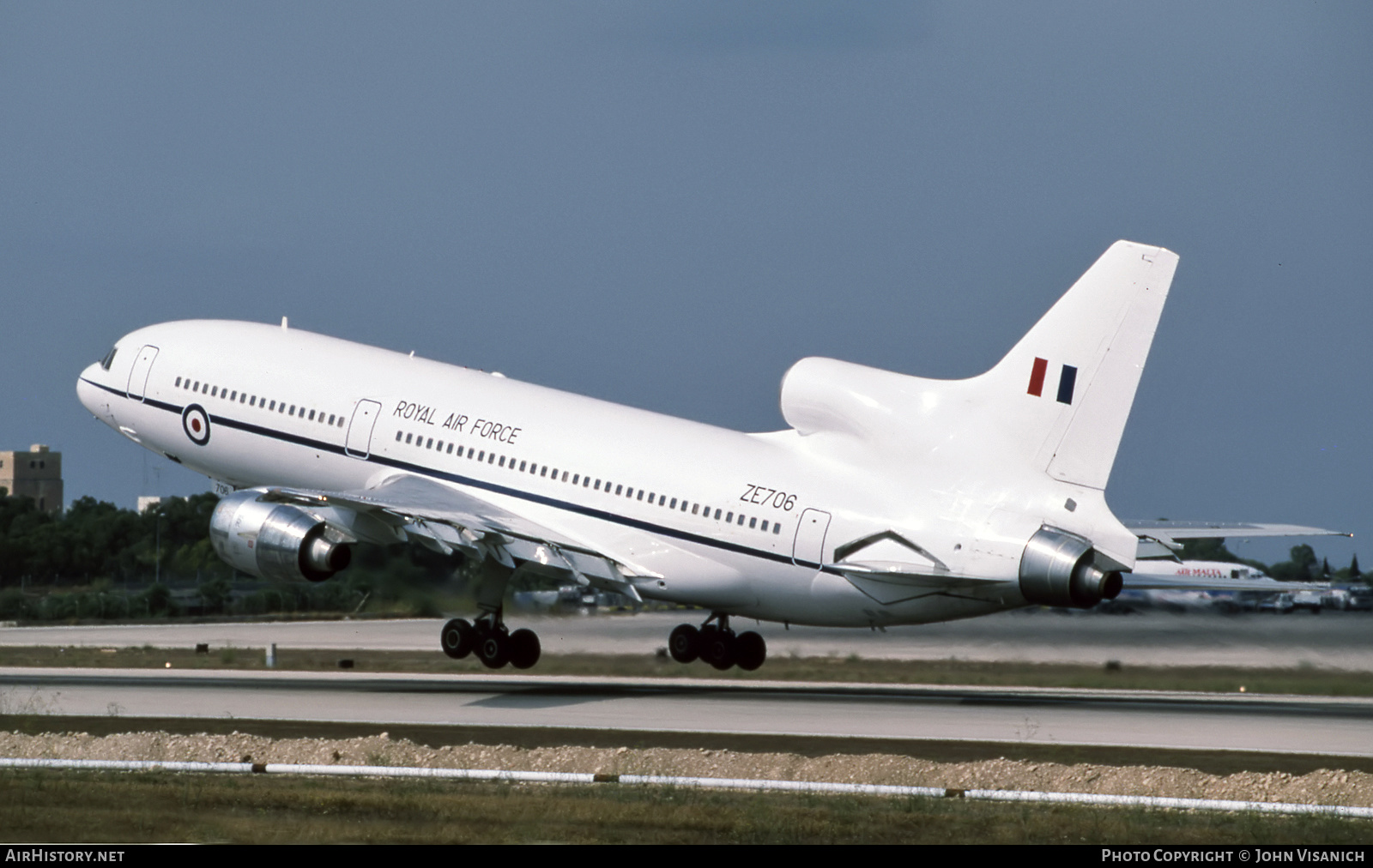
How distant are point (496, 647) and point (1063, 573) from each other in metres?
13.2

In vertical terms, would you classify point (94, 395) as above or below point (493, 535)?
above

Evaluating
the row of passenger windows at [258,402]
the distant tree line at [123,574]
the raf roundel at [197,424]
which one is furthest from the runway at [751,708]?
the distant tree line at [123,574]

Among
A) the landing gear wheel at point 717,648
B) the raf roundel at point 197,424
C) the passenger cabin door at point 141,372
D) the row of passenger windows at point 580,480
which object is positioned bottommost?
the landing gear wheel at point 717,648

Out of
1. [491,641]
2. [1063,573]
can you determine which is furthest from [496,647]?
[1063,573]

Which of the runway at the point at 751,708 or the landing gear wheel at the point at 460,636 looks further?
the landing gear wheel at the point at 460,636

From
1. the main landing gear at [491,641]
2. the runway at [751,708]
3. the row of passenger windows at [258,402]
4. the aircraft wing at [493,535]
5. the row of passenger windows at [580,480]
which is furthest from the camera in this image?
the row of passenger windows at [258,402]

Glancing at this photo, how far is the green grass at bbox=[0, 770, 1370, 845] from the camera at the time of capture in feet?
64.0

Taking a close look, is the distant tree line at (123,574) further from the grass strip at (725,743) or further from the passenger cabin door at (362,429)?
the grass strip at (725,743)

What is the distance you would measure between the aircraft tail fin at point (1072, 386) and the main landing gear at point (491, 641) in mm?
10036

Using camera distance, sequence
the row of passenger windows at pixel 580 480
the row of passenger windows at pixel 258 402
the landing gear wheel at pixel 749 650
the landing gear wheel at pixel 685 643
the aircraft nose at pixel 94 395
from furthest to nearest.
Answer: the aircraft nose at pixel 94 395 → the row of passenger windows at pixel 258 402 → the landing gear wheel at pixel 749 650 → the landing gear wheel at pixel 685 643 → the row of passenger windows at pixel 580 480

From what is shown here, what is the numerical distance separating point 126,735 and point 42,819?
25.7 ft

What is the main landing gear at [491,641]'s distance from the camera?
39062mm

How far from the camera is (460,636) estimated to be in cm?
3909

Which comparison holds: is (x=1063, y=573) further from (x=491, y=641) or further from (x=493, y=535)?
(x=491, y=641)
